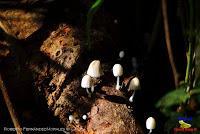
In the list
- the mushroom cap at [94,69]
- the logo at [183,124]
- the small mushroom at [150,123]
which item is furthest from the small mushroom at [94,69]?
the logo at [183,124]

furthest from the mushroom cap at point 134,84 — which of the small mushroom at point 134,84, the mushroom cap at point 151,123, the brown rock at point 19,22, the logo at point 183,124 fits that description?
the brown rock at point 19,22

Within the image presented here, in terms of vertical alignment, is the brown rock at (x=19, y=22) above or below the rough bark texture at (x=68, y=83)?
above

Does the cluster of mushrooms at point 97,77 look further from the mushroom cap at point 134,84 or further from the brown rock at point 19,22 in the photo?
the brown rock at point 19,22

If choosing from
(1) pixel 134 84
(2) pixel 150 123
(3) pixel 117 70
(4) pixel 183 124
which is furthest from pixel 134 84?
(4) pixel 183 124

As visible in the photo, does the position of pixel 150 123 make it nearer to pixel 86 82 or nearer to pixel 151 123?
pixel 151 123

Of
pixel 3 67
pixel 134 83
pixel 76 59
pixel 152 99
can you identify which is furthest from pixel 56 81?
pixel 152 99

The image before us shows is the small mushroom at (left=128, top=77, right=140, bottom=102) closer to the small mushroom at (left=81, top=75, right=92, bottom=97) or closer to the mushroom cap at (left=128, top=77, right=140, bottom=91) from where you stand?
the mushroom cap at (left=128, top=77, right=140, bottom=91)

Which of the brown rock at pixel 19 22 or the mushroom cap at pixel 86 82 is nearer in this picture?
the mushroom cap at pixel 86 82

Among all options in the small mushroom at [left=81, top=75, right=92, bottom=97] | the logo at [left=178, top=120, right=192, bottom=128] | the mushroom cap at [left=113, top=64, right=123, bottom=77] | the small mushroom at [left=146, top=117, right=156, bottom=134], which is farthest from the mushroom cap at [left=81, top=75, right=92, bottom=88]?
the logo at [left=178, top=120, right=192, bottom=128]

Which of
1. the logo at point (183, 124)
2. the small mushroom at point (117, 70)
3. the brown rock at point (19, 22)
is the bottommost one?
the logo at point (183, 124)
